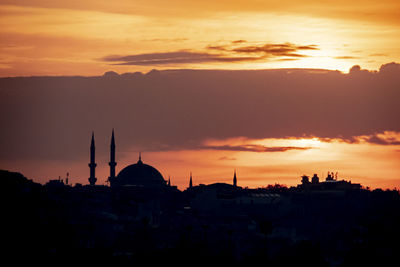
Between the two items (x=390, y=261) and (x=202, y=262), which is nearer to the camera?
(x=202, y=262)

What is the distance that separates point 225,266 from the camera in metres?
150

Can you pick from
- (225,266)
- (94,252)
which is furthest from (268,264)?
(94,252)

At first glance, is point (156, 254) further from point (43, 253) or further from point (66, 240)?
point (66, 240)

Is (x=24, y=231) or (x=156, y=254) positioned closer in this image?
(x=156, y=254)

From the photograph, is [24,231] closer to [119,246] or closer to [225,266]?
[119,246]

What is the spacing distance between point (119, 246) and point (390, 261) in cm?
4006

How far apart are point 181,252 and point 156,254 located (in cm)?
262

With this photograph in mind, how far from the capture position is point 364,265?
158 metres

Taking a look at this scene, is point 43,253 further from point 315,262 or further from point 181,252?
point 315,262

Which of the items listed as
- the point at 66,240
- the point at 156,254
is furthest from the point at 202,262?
the point at 66,240

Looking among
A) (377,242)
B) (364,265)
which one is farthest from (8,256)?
(377,242)

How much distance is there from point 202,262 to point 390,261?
63.2 feet

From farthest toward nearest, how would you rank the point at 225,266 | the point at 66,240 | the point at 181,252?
the point at 66,240 → the point at 181,252 → the point at 225,266

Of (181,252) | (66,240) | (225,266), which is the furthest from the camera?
(66,240)
